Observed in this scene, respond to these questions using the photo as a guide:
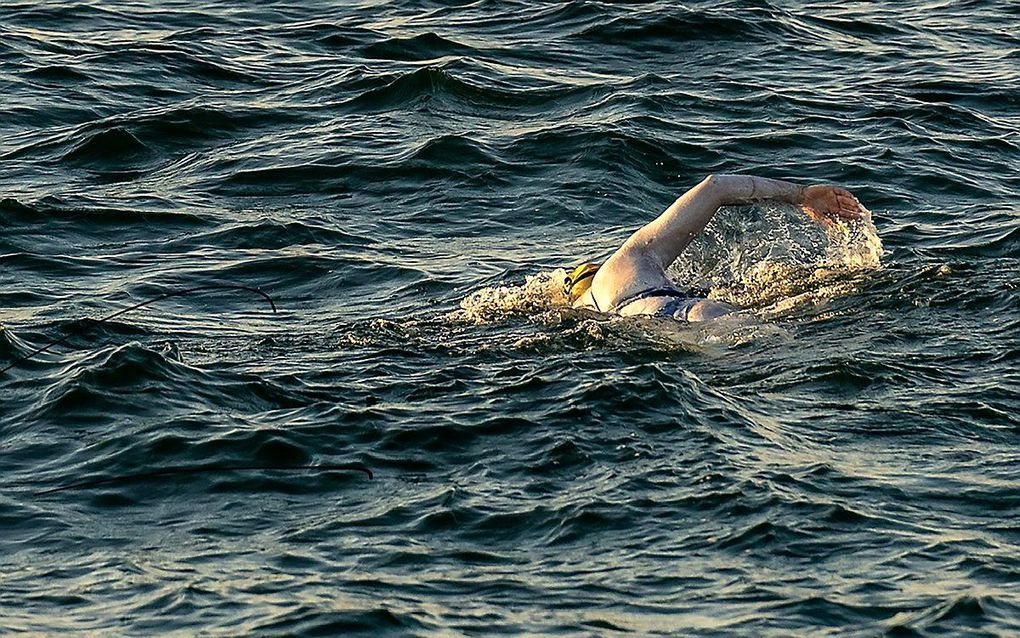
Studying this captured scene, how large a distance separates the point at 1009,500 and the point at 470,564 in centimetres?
215

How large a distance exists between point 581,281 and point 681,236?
587 millimetres

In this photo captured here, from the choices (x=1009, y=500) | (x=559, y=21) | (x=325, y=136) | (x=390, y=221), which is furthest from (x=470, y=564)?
(x=559, y=21)

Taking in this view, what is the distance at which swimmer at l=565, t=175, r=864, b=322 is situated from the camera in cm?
917

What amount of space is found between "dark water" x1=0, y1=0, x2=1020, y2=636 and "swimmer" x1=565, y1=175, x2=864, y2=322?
0.20 metres

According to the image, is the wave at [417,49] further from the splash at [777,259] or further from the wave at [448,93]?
the splash at [777,259]

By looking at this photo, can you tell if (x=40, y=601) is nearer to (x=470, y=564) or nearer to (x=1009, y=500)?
(x=470, y=564)

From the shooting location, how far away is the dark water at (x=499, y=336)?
6.50 metres

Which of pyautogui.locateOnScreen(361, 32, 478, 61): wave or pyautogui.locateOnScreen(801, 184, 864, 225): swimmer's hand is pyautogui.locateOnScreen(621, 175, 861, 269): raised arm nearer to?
pyautogui.locateOnScreen(801, 184, 864, 225): swimmer's hand

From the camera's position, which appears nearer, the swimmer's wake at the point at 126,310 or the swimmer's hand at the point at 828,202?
the swimmer's wake at the point at 126,310

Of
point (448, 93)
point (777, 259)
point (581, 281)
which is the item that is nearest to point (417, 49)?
point (448, 93)

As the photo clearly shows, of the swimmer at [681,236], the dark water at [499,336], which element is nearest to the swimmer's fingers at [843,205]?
the swimmer at [681,236]

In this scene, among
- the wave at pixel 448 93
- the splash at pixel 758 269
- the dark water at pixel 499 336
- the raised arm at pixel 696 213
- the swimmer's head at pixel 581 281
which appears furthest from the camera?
the wave at pixel 448 93

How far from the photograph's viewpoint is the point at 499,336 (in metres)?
9.25

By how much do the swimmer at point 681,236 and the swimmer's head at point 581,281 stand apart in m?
0.05
